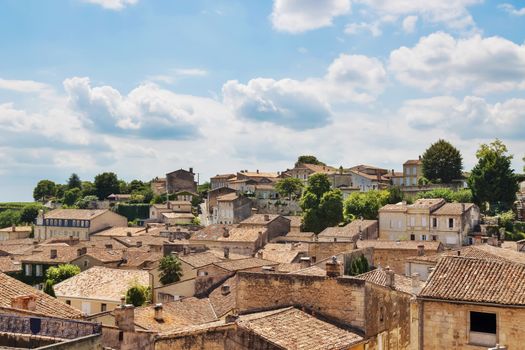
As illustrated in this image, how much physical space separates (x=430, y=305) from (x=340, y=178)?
9809 centimetres

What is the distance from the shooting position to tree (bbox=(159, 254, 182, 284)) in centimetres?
5088

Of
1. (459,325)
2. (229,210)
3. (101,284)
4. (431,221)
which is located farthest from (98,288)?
(229,210)

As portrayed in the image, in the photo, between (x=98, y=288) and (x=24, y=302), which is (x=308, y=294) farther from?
(x=98, y=288)

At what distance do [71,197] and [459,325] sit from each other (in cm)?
13486

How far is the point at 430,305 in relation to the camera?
2100 cm

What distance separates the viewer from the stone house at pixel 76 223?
333 ft

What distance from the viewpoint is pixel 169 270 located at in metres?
51.1

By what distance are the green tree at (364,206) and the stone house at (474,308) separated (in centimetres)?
6423

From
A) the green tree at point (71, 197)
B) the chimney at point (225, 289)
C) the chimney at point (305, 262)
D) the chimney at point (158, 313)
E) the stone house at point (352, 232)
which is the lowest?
the chimney at point (158, 313)

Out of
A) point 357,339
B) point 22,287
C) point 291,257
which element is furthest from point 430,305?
point 291,257

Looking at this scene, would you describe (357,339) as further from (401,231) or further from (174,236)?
(174,236)

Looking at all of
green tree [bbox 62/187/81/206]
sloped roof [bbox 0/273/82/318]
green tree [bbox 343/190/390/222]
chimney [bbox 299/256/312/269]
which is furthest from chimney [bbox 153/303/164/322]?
green tree [bbox 62/187/81/206]

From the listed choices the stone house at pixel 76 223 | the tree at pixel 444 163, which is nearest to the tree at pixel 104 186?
the stone house at pixel 76 223

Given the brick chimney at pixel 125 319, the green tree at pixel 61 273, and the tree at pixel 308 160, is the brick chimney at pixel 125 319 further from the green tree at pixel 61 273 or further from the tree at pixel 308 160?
the tree at pixel 308 160
